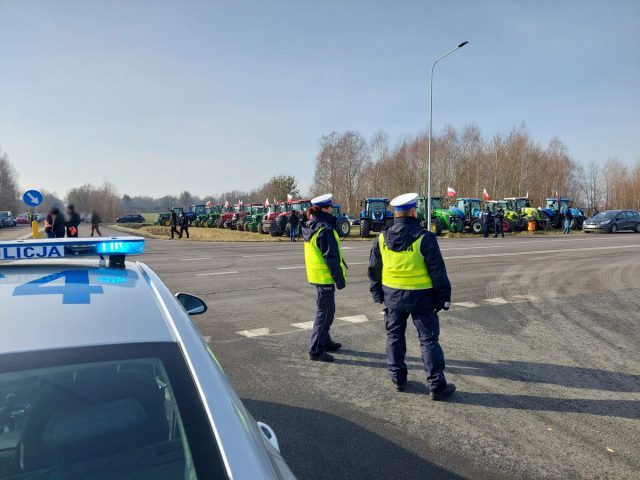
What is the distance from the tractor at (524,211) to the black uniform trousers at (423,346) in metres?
31.0

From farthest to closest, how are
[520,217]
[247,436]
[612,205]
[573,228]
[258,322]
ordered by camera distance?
[612,205] → [573,228] → [520,217] → [258,322] → [247,436]

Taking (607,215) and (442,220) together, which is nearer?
(442,220)

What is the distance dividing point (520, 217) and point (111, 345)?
34150mm

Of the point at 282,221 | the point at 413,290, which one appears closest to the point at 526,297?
the point at 413,290

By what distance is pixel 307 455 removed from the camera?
3.24 m

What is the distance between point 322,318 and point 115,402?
12.6ft

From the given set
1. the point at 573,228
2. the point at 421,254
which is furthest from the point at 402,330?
the point at 573,228

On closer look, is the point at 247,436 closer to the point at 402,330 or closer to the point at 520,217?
the point at 402,330

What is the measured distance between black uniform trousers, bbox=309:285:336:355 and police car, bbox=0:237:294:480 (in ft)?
11.7

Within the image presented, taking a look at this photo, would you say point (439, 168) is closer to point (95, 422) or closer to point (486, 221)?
point (486, 221)

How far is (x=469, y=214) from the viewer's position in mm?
29906

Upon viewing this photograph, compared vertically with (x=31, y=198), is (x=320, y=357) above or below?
below

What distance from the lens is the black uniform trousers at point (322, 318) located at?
527 cm

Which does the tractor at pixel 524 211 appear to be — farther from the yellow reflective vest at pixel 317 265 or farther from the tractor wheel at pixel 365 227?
the yellow reflective vest at pixel 317 265
